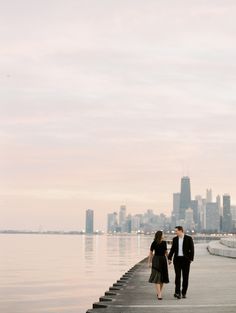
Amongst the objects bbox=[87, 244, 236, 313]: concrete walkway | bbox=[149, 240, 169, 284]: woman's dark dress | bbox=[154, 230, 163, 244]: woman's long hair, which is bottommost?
bbox=[87, 244, 236, 313]: concrete walkway

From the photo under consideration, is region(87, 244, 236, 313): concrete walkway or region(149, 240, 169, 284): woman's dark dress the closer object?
region(87, 244, 236, 313): concrete walkway

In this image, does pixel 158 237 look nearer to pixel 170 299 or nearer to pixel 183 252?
pixel 183 252

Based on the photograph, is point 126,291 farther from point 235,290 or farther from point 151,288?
point 235,290

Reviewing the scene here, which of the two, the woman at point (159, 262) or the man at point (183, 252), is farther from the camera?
the man at point (183, 252)

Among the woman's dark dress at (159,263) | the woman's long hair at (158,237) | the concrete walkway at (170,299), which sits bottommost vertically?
the concrete walkway at (170,299)

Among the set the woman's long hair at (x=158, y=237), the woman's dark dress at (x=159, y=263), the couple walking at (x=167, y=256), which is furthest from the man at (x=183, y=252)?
the woman's long hair at (x=158, y=237)

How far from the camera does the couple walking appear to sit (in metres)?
18.1

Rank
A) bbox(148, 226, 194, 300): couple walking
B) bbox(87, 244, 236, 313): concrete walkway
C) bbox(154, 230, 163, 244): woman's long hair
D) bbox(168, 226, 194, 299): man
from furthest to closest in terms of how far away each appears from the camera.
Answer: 1. bbox(168, 226, 194, 299): man
2. bbox(148, 226, 194, 300): couple walking
3. bbox(154, 230, 163, 244): woman's long hair
4. bbox(87, 244, 236, 313): concrete walkway

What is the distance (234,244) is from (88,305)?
35.7 m

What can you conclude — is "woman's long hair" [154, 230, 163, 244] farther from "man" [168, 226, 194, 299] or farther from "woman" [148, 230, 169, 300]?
"man" [168, 226, 194, 299]

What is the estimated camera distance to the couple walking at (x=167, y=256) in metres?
18.1

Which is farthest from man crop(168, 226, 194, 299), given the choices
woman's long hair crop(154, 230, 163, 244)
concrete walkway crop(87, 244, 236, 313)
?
concrete walkway crop(87, 244, 236, 313)

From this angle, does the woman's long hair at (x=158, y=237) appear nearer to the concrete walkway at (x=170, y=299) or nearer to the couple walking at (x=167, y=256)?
the couple walking at (x=167, y=256)

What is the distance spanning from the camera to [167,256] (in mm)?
18594
